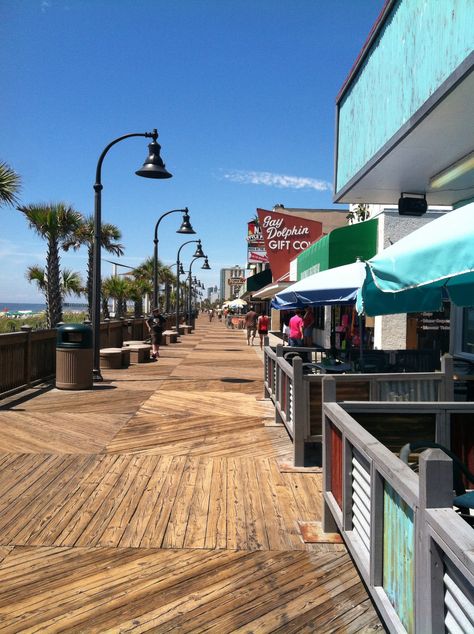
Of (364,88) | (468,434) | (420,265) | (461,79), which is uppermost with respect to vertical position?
(364,88)

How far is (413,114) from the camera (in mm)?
5637

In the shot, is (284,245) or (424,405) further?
(284,245)

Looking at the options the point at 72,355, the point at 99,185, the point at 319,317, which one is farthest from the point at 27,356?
the point at 319,317

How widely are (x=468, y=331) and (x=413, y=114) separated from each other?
190 inches

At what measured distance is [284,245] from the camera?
22.2 meters

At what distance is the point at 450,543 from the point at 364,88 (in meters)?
6.99

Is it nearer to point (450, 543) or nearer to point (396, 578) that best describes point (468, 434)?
point (396, 578)

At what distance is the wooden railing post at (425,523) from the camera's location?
204 cm

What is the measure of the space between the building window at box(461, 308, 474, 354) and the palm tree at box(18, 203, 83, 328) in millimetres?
15205

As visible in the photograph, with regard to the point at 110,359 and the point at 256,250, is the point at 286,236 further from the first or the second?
the point at 256,250

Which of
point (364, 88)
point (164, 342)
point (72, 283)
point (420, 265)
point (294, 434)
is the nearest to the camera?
point (420, 265)

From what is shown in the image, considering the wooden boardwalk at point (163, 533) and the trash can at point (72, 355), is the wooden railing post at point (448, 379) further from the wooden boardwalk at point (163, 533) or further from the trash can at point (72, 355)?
the trash can at point (72, 355)

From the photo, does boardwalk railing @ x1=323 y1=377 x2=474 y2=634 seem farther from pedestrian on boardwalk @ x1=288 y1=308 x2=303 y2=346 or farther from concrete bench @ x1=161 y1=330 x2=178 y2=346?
concrete bench @ x1=161 y1=330 x2=178 y2=346

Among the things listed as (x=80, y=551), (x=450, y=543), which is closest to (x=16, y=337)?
(x=80, y=551)
